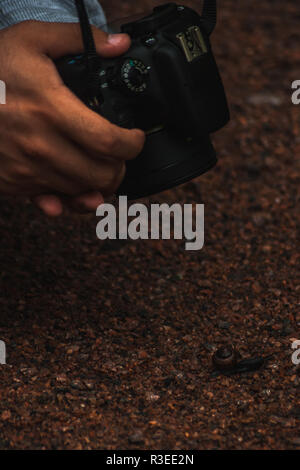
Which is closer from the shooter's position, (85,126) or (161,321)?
(85,126)

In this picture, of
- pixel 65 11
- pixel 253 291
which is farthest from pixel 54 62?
pixel 253 291

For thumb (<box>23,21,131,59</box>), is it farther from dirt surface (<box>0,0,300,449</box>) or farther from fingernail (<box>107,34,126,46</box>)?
dirt surface (<box>0,0,300,449</box>)

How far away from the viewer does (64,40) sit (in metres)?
1.36

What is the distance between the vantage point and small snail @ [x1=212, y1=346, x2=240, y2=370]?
4.75ft

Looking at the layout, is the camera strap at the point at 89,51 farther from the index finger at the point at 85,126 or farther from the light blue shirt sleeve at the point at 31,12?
the light blue shirt sleeve at the point at 31,12

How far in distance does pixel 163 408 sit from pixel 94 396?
15 centimetres

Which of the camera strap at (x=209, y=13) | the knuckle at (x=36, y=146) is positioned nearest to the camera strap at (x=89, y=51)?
the knuckle at (x=36, y=146)

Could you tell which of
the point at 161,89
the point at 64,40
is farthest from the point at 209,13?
the point at 64,40

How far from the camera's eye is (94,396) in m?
1.42

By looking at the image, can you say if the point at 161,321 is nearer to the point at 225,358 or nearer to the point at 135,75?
the point at 225,358

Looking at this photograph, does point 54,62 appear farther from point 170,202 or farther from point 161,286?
point 170,202

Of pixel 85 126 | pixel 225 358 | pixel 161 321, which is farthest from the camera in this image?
pixel 161 321

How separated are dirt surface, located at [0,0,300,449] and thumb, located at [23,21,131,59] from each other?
0.66 m

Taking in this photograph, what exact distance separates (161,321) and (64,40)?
715 mm
